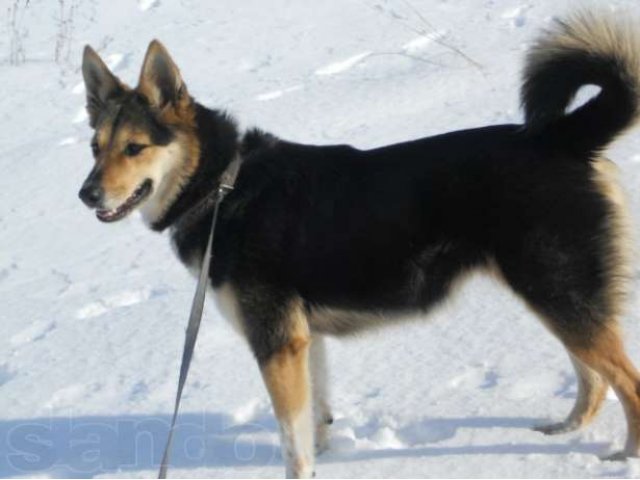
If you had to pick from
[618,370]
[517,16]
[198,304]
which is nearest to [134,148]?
[198,304]

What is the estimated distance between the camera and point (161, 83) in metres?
3.55

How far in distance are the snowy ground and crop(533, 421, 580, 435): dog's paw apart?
0.05 m

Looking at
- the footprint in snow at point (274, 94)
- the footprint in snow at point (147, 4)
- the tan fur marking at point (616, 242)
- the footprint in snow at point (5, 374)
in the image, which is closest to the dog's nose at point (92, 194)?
the footprint in snow at point (5, 374)

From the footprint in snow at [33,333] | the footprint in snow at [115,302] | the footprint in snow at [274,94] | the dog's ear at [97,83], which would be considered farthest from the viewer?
the footprint in snow at [274,94]

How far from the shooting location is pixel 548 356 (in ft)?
13.0

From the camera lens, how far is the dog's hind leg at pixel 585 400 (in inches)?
137

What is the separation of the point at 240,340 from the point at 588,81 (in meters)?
2.25

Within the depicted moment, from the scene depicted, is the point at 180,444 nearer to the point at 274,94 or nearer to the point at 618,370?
the point at 618,370

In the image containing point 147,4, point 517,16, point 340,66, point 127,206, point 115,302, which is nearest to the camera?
point 127,206

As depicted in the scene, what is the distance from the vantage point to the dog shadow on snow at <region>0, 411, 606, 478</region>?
348cm

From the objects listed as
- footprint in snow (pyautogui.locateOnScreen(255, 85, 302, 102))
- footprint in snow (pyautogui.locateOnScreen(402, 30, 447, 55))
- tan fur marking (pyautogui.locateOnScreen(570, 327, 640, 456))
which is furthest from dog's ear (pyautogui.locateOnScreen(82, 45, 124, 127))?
footprint in snow (pyautogui.locateOnScreen(402, 30, 447, 55))

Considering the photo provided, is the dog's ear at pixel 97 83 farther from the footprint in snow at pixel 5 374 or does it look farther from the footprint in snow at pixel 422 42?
the footprint in snow at pixel 422 42

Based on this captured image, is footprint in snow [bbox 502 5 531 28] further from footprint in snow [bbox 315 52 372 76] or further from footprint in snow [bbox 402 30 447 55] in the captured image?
footprint in snow [bbox 315 52 372 76]

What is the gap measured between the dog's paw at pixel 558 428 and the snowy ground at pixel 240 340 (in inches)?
2.1
